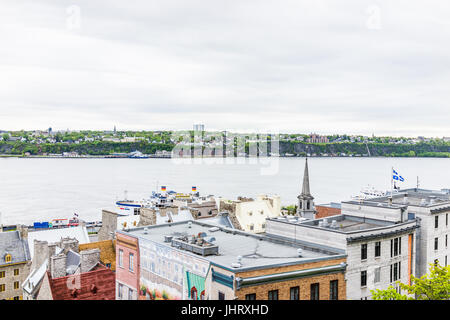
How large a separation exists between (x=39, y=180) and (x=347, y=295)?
16392 centimetres

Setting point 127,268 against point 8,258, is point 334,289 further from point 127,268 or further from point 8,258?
point 8,258

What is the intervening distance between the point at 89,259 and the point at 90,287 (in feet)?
8.72

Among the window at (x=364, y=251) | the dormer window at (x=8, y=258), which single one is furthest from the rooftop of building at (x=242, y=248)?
the dormer window at (x=8, y=258)

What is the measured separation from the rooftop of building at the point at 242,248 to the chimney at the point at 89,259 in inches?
151

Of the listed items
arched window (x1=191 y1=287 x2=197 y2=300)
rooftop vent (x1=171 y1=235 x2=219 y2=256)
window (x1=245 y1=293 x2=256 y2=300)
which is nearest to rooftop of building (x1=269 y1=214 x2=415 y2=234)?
rooftop vent (x1=171 y1=235 x2=219 y2=256)

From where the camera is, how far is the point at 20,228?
137 feet

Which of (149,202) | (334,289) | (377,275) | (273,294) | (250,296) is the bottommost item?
(149,202)

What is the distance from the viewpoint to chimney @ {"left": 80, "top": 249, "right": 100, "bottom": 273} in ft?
92.7

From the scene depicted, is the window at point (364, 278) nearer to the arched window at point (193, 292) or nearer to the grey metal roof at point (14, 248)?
the arched window at point (193, 292)

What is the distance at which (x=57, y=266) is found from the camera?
2770cm

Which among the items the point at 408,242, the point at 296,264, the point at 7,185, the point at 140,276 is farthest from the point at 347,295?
the point at 7,185

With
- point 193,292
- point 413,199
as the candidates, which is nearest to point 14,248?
point 193,292

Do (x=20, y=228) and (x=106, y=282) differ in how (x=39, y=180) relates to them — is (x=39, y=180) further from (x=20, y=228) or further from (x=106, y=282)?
(x=106, y=282)

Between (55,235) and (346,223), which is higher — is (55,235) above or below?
below
